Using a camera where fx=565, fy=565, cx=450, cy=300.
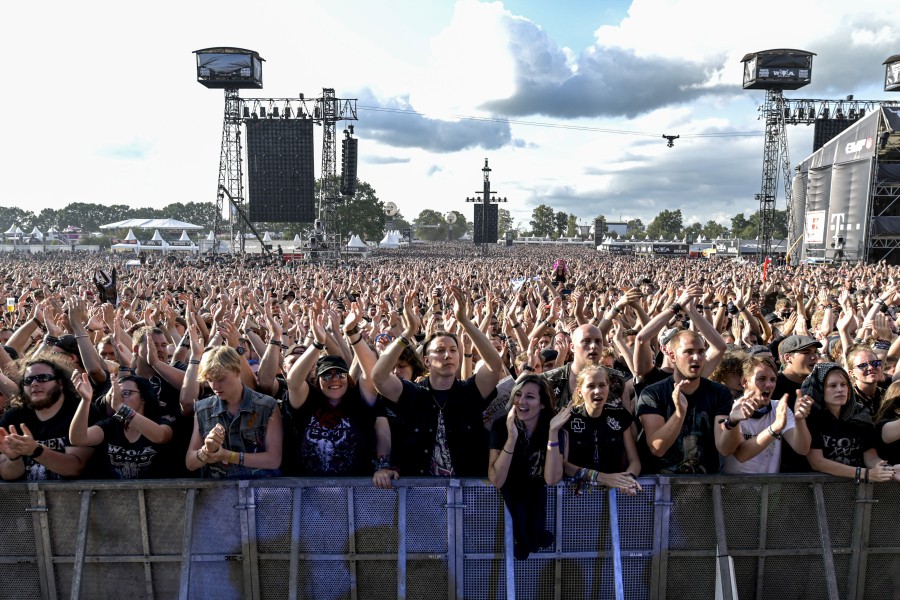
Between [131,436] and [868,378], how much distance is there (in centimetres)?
439

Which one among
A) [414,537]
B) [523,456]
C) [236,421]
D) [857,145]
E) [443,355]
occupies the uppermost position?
[857,145]

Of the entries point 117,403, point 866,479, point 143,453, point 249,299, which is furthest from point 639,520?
point 249,299

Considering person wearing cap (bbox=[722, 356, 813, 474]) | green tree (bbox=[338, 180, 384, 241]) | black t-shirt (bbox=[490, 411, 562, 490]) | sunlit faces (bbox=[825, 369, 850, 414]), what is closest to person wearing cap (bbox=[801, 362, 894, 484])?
sunlit faces (bbox=[825, 369, 850, 414])

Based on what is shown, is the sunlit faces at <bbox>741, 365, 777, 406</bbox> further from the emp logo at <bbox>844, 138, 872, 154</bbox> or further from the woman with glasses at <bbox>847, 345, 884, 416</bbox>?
the emp logo at <bbox>844, 138, 872, 154</bbox>

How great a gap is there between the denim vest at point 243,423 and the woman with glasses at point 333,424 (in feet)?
0.58

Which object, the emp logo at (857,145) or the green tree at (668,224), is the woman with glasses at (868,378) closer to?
the emp logo at (857,145)

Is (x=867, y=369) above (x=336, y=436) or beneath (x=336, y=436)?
above

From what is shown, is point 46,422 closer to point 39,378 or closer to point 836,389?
point 39,378

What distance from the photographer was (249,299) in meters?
10.7

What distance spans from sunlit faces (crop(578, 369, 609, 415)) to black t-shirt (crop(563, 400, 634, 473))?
81 mm

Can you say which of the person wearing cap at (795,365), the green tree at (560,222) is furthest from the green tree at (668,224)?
the person wearing cap at (795,365)

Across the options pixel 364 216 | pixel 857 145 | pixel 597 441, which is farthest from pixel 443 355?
pixel 364 216

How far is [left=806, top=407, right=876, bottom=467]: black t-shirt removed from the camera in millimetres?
3186

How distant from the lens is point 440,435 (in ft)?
10.6
